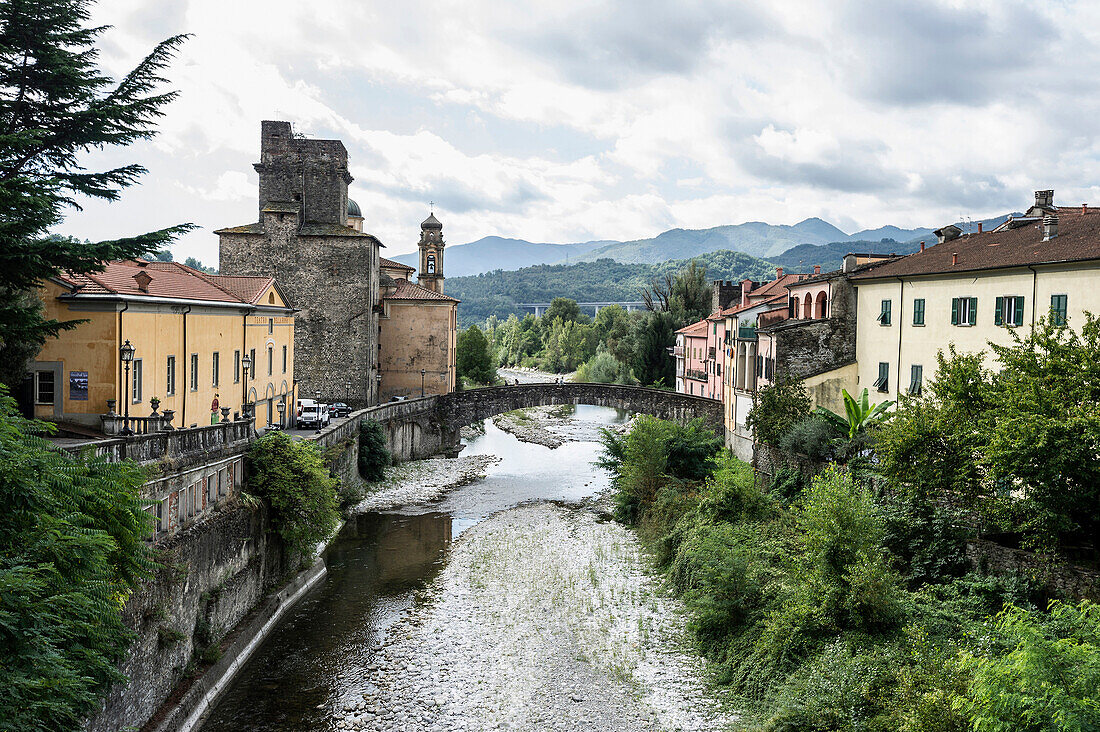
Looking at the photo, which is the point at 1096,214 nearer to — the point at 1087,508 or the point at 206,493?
the point at 1087,508

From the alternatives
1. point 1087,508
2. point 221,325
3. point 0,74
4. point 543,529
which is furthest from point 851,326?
point 0,74

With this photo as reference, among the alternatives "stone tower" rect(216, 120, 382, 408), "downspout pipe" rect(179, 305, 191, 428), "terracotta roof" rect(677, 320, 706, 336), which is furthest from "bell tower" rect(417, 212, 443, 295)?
"downspout pipe" rect(179, 305, 191, 428)

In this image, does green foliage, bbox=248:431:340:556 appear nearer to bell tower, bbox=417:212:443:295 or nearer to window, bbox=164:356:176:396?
window, bbox=164:356:176:396

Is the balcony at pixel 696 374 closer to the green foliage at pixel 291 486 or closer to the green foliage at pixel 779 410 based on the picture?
the green foliage at pixel 779 410

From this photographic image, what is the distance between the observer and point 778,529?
22375mm

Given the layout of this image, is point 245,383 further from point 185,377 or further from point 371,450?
point 371,450

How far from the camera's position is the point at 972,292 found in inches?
969

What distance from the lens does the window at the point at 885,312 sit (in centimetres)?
2916

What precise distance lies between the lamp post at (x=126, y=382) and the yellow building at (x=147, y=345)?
0.23ft

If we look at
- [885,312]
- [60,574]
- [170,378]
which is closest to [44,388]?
[170,378]

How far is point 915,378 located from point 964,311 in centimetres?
312

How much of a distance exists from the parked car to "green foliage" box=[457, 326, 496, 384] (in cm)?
4141

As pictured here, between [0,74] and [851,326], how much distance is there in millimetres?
29371

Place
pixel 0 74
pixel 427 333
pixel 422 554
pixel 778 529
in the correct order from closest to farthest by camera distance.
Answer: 1. pixel 0 74
2. pixel 778 529
3. pixel 422 554
4. pixel 427 333
